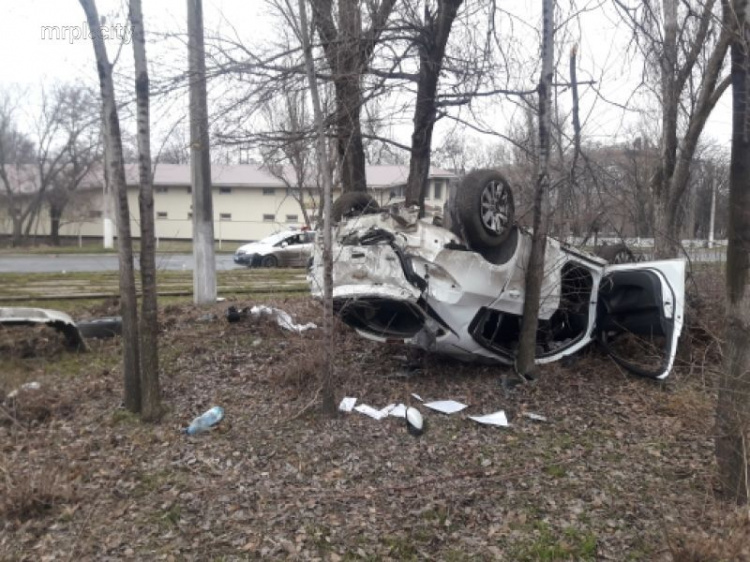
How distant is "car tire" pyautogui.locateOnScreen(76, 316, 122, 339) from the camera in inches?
351

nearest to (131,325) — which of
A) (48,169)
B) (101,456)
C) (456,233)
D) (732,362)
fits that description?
(101,456)

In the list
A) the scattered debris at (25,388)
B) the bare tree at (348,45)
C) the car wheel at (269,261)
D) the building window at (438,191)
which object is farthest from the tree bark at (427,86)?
the building window at (438,191)

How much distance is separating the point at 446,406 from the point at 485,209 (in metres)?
2.00

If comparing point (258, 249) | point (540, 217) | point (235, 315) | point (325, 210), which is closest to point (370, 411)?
point (325, 210)

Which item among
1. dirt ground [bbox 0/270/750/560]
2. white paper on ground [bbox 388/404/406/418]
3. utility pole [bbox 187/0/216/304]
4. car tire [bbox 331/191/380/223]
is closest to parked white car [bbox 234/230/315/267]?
utility pole [bbox 187/0/216/304]

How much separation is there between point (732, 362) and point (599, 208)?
5.69 metres

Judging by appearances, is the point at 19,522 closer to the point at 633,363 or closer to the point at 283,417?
the point at 283,417

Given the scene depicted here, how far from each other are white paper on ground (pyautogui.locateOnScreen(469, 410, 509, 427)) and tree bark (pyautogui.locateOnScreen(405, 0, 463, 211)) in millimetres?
3178

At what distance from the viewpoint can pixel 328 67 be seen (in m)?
7.81

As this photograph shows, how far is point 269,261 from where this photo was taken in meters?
22.5

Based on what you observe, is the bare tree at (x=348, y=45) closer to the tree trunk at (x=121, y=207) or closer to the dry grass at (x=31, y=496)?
the tree trunk at (x=121, y=207)

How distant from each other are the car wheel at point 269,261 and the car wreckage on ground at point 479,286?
1564 cm

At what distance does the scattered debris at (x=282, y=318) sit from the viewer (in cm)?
844

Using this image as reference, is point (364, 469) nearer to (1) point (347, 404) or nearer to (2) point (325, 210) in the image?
(1) point (347, 404)
